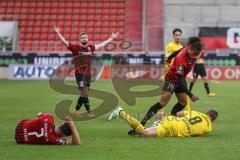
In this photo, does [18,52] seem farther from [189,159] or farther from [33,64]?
[189,159]

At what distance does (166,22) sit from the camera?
138 ft

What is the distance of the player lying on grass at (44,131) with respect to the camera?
10.4 metres

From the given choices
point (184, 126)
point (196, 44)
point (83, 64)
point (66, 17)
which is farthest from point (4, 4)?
point (184, 126)

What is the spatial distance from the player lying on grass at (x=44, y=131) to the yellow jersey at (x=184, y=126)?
1.91m

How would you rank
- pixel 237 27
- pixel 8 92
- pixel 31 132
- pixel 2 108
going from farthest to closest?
pixel 237 27 → pixel 8 92 → pixel 2 108 → pixel 31 132

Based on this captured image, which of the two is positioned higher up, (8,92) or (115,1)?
(115,1)

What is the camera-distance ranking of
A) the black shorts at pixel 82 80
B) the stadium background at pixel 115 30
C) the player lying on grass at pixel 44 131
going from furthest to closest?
the stadium background at pixel 115 30 → the black shorts at pixel 82 80 → the player lying on grass at pixel 44 131

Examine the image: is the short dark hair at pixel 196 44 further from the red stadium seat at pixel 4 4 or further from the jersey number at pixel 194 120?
the red stadium seat at pixel 4 4

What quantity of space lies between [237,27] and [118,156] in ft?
107

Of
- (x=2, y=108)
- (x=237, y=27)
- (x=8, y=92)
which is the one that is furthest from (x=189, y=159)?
(x=237, y=27)

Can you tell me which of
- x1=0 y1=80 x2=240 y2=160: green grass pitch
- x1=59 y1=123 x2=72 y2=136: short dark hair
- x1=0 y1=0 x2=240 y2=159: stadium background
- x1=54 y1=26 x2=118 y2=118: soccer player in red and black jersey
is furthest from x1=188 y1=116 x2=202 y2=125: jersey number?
x1=0 y1=0 x2=240 y2=159: stadium background

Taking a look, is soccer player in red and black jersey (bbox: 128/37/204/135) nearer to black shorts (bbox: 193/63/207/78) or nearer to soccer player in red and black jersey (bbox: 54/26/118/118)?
soccer player in red and black jersey (bbox: 54/26/118/118)

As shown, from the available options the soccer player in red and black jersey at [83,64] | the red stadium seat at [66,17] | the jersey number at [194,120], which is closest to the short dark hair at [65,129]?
the jersey number at [194,120]

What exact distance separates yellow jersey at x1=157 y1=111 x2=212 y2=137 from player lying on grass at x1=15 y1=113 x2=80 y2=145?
6.27ft
